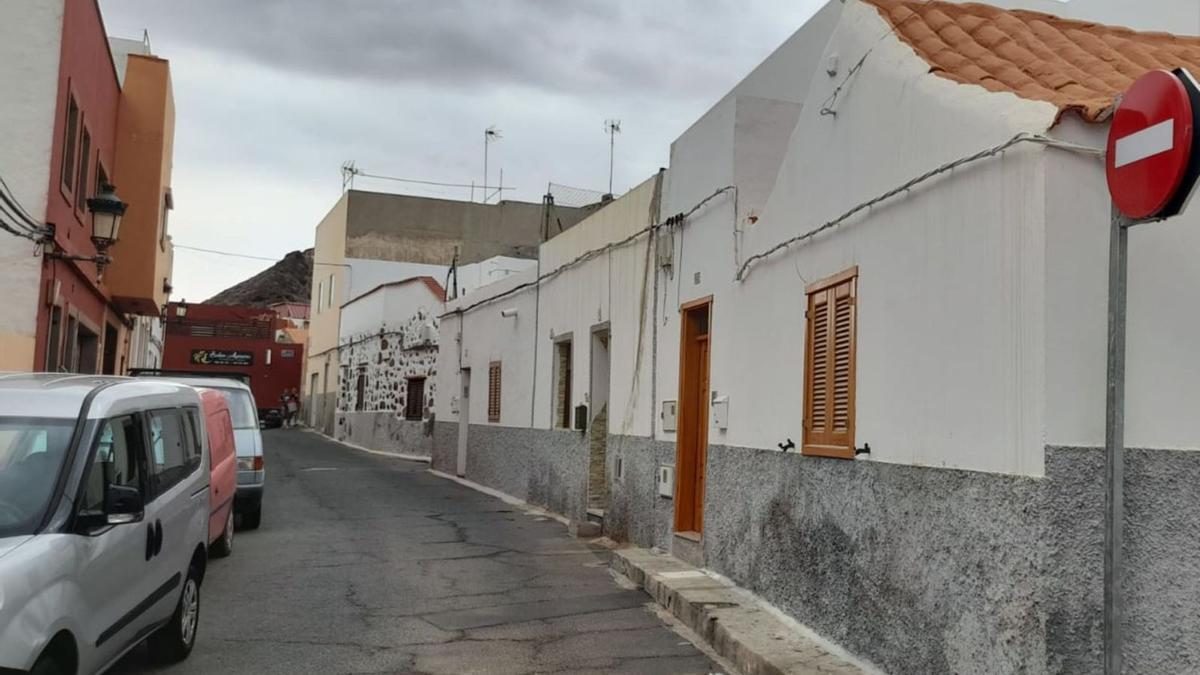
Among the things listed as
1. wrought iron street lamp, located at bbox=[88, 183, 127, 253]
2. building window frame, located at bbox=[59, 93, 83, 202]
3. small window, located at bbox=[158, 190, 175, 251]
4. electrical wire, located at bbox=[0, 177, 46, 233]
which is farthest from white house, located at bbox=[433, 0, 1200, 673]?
small window, located at bbox=[158, 190, 175, 251]

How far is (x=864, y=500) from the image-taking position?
6.22 metres

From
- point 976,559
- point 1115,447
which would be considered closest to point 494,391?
point 976,559

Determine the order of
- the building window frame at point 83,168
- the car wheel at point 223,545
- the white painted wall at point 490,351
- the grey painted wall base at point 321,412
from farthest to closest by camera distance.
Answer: the grey painted wall base at point 321,412
the white painted wall at point 490,351
the building window frame at point 83,168
the car wheel at point 223,545

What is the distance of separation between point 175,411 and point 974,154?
5277mm

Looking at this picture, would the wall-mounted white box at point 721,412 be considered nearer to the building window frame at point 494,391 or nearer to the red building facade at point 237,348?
the building window frame at point 494,391

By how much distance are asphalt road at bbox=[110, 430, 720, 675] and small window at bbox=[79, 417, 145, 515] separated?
149cm

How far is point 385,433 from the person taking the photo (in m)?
29.7

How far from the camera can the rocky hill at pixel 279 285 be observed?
8794 centimetres

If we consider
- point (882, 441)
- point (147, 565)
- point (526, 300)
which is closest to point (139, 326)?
point (526, 300)

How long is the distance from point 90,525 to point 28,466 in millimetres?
528

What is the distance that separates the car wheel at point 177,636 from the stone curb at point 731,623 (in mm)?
3496

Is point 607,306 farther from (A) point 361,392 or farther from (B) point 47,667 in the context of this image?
(A) point 361,392

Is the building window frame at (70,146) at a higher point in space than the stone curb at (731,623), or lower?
higher

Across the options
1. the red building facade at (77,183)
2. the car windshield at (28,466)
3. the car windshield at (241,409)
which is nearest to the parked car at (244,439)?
the car windshield at (241,409)
